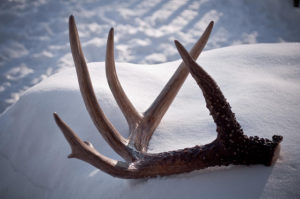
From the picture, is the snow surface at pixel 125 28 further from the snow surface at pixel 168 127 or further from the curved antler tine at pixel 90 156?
the curved antler tine at pixel 90 156

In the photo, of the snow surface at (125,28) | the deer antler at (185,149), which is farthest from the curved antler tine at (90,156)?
the snow surface at (125,28)

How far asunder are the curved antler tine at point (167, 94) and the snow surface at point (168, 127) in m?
0.05

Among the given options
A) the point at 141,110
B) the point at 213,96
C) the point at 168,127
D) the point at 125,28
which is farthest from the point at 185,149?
the point at 125,28

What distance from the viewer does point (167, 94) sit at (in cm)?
110

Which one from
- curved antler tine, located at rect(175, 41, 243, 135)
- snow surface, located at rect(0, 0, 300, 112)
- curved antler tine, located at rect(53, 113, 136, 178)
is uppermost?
snow surface, located at rect(0, 0, 300, 112)

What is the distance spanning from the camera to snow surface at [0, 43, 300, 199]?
2.45ft

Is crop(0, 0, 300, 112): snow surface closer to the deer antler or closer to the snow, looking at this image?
the snow

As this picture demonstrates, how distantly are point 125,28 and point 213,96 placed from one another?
267 cm

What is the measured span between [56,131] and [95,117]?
508mm

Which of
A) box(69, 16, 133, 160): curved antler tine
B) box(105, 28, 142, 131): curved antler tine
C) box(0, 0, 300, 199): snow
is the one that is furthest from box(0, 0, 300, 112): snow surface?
box(69, 16, 133, 160): curved antler tine

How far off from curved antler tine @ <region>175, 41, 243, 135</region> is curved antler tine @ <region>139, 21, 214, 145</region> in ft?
1.08

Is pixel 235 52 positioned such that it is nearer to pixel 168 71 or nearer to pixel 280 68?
pixel 280 68

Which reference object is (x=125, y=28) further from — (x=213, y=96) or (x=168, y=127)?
(x=213, y=96)

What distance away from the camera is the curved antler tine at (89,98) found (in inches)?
33.4
